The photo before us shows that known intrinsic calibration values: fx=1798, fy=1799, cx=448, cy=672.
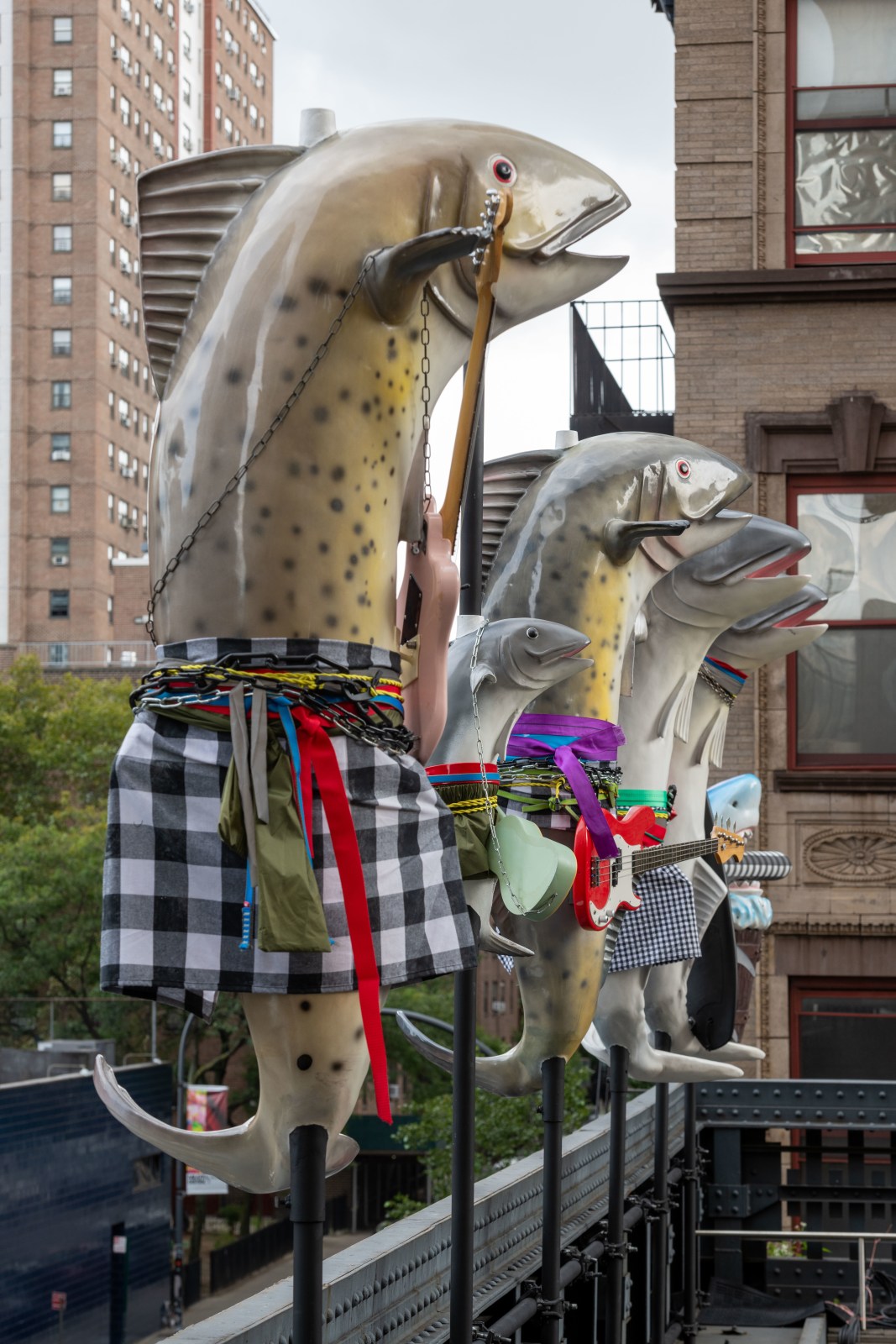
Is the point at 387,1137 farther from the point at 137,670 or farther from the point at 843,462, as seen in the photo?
the point at 843,462

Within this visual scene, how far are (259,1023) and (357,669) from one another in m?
0.61

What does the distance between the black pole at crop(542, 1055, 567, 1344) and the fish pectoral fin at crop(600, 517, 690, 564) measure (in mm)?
1352

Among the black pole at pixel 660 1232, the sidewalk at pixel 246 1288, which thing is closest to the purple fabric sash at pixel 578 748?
the black pole at pixel 660 1232

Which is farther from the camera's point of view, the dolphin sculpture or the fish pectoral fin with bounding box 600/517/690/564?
the fish pectoral fin with bounding box 600/517/690/564

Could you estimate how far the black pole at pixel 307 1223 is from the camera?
2.84m

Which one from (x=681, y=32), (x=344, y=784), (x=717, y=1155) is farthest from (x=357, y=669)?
(x=681, y=32)

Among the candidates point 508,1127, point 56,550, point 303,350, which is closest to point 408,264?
point 303,350

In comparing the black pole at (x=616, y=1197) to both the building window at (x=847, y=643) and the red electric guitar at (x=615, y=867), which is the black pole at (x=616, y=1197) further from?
the building window at (x=847, y=643)

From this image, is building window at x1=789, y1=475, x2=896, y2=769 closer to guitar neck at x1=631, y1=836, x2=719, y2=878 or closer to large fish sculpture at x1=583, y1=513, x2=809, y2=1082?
guitar neck at x1=631, y1=836, x2=719, y2=878

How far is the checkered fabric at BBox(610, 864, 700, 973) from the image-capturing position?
5.41m

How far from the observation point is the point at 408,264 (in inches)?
120

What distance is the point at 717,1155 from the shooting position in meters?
9.43

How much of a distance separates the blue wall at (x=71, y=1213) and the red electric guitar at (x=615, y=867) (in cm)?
2480

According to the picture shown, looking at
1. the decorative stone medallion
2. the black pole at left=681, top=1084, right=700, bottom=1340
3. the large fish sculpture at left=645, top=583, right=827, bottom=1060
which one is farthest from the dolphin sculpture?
the decorative stone medallion
